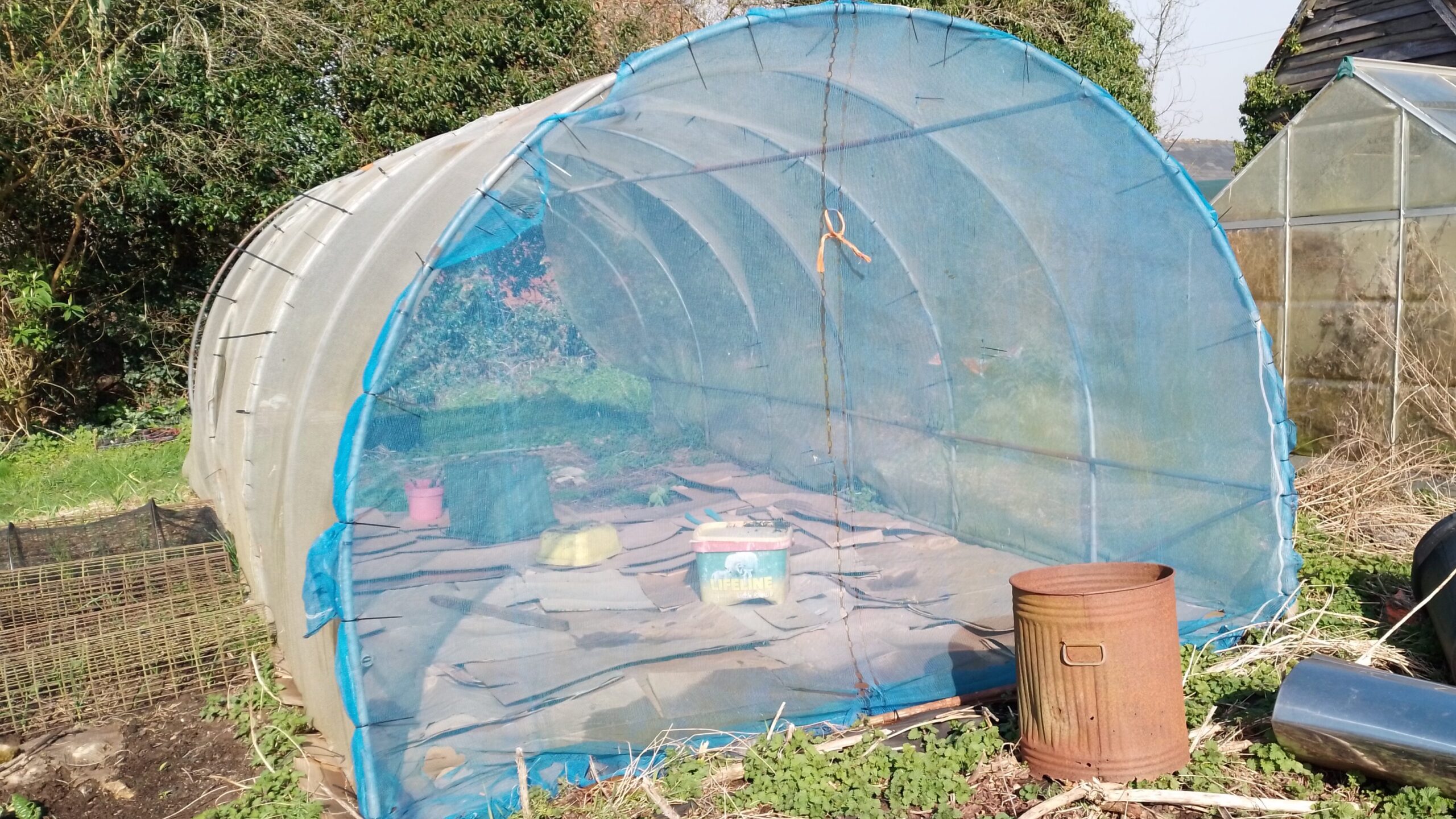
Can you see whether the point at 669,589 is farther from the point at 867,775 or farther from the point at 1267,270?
Answer: the point at 1267,270

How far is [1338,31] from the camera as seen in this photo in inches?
459

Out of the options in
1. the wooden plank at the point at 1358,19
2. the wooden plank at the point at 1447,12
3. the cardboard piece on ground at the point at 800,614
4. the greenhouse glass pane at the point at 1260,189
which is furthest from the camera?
the wooden plank at the point at 1358,19

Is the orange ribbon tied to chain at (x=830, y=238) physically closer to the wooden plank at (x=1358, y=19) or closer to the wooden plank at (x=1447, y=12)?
the wooden plank at (x=1447, y=12)

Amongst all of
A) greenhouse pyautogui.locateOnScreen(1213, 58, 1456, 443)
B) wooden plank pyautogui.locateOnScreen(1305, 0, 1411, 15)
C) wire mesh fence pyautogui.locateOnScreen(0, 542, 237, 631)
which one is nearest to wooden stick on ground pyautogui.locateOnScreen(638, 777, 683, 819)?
wire mesh fence pyautogui.locateOnScreen(0, 542, 237, 631)

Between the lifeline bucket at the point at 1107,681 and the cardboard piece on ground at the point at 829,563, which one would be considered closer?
the lifeline bucket at the point at 1107,681

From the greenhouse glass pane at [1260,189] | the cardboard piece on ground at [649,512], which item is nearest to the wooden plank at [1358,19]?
the greenhouse glass pane at [1260,189]

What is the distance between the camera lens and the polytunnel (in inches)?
138

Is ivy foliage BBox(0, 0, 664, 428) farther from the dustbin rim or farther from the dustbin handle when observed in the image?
the dustbin handle

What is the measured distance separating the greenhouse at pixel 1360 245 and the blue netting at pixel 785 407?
2757mm

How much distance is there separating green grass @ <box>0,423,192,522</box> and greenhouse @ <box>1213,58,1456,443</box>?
8.13 metres

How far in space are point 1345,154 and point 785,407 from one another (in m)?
4.39

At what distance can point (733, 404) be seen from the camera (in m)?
5.60

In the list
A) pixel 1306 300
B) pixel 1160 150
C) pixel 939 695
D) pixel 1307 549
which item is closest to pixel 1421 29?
pixel 1306 300

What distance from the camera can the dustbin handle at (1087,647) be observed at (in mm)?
3480
